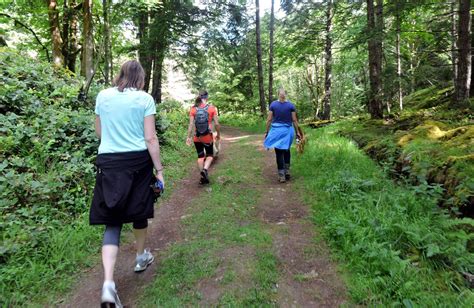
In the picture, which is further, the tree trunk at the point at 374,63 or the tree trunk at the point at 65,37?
the tree trunk at the point at 65,37

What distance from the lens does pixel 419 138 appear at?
671 centimetres

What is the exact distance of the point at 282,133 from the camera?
23.6ft

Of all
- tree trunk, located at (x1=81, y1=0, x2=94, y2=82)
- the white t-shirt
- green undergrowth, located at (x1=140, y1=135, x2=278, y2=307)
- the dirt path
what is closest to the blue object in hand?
the white t-shirt

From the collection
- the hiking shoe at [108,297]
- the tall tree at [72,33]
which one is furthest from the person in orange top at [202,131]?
the tall tree at [72,33]

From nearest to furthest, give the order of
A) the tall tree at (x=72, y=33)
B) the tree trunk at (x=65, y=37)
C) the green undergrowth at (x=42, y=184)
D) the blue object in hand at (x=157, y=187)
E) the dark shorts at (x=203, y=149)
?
1. the blue object in hand at (x=157, y=187)
2. the green undergrowth at (x=42, y=184)
3. the dark shorts at (x=203, y=149)
4. the tall tree at (x=72, y=33)
5. the tree trunk at (x=65, y=37)

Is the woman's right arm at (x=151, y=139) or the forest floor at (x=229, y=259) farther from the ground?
the woman's right arm at (x=151, y=139)

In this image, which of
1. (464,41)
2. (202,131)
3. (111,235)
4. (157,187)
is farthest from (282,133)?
(464,41)

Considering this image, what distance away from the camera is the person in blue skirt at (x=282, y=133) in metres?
7.09

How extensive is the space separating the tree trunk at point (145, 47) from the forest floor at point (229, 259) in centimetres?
1076

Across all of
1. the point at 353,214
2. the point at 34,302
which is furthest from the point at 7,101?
the point at 353,214

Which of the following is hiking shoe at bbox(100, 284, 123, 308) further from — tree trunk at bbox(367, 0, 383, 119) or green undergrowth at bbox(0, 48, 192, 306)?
tree trunk at bbox(367, 0, 383, 119)

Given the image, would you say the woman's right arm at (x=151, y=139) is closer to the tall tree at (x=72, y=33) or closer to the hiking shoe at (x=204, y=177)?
the hiking shoe at (x=204, y=177)

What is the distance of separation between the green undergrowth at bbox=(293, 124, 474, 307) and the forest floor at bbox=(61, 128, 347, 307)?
25 centimetres

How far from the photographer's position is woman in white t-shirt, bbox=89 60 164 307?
310 cm
